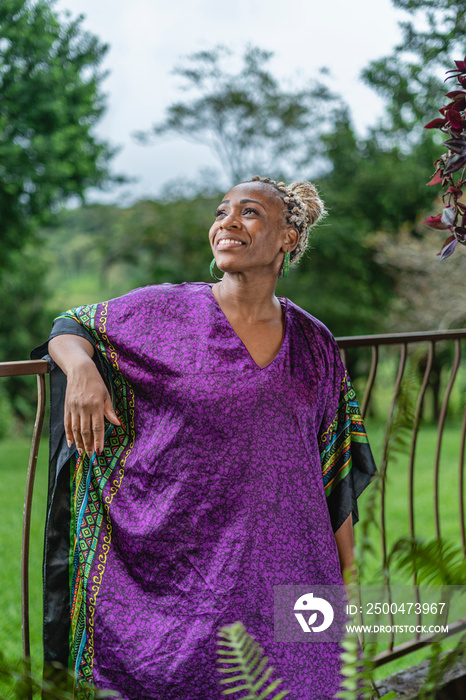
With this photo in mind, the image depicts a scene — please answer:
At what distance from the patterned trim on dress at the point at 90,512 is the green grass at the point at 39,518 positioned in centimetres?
26

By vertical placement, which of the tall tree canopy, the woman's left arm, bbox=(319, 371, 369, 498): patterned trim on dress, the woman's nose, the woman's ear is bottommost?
the woman's left arm

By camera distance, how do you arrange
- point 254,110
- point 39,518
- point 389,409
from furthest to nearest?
point 254,110 → point 39,518 → point 389,409

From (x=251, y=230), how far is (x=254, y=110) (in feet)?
51.4

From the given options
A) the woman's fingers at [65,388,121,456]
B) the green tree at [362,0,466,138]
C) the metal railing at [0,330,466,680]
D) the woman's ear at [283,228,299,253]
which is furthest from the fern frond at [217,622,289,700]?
the green tree at [362,0,466,138]

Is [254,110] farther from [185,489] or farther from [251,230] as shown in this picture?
[185,489]

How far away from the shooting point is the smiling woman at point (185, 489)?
1.65 m

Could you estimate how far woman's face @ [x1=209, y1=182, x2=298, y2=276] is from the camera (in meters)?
1.75

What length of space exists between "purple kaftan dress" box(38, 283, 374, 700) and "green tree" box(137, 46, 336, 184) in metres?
15.0

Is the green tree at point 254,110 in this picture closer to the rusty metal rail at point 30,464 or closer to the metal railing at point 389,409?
the metal railing at point 389,409

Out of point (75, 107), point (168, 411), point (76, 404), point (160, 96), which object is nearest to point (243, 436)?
point (168, 411)

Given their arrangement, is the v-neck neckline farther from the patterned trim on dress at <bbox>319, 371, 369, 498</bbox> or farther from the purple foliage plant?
the purple foliage plant

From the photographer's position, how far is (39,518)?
23.0 ft

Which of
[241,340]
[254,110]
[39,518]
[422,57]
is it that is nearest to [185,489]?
[241,340]

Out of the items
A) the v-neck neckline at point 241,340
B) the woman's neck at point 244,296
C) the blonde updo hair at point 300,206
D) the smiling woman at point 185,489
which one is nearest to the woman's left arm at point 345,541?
the smiling woman at point 185,489
